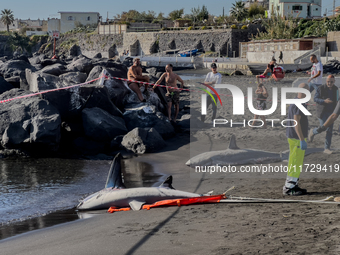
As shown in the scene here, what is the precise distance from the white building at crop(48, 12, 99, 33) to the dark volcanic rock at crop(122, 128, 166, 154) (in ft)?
316

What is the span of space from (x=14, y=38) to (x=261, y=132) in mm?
89914

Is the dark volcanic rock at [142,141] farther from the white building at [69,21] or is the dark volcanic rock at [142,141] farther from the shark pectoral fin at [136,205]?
the white building at [69,21]

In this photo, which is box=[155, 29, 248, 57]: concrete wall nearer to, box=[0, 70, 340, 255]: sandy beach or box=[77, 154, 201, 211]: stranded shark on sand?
box=[0, 70, 340, 255]: sandy beach

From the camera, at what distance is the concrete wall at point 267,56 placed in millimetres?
34312

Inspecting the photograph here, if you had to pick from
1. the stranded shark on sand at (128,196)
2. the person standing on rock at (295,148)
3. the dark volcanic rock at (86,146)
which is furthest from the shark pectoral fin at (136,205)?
the dark volcanic rock at (86,146)

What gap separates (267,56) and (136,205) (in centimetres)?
3405

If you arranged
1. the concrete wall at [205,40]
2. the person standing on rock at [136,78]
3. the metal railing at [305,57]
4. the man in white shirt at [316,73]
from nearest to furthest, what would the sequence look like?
the man in white shirt at [316,73]
the person standing on rock at [136,78]
the metal railing at [305,57]
the concrete wall at [205,40]

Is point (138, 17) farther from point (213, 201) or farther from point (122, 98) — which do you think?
point (213, 201)

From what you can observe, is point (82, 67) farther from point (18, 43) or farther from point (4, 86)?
point (18, 43)

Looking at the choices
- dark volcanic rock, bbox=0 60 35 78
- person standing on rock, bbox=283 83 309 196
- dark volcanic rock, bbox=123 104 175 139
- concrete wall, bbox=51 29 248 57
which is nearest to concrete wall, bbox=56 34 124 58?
concrete wall, bbox=51 29 248 57

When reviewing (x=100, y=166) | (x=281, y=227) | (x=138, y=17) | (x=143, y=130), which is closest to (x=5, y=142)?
(x=100, y=166)

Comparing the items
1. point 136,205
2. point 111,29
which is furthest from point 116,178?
point 111,29

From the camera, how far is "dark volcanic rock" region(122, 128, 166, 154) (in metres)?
10.7

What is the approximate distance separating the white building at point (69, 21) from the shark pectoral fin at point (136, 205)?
10119 cm
